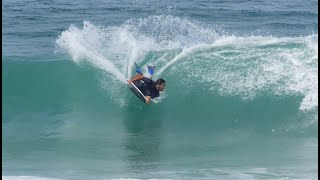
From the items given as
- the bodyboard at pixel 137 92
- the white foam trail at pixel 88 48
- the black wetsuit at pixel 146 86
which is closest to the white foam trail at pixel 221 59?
the white foam trail at pixel 88 48

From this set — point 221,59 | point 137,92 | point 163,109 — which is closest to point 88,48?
point 163,109

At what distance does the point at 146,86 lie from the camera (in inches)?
616

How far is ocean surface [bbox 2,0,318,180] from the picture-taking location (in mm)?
14523

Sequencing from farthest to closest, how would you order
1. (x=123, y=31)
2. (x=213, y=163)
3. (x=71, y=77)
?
(x=123, y=31), (x=71, y=77), (x=213, y=163)

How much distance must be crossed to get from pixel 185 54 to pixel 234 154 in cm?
482

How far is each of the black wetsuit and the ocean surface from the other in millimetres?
1089

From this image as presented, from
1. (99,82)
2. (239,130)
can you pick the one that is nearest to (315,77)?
(239,130)

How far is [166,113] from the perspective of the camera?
17.5 m

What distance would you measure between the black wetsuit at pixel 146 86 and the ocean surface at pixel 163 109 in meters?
1.09

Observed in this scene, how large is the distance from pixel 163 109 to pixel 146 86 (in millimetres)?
2056

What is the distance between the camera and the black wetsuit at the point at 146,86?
15.6 metres

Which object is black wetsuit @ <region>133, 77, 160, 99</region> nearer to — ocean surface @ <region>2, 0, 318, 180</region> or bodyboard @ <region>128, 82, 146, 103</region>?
bodyboard @ <region>128, 82, 146, 103</region>

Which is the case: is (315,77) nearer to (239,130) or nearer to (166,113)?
(239,130)

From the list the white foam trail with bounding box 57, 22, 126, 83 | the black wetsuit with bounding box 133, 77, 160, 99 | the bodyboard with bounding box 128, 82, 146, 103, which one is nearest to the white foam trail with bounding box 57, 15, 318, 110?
the white foam trail with bounding box 57, 22, 126, 83
